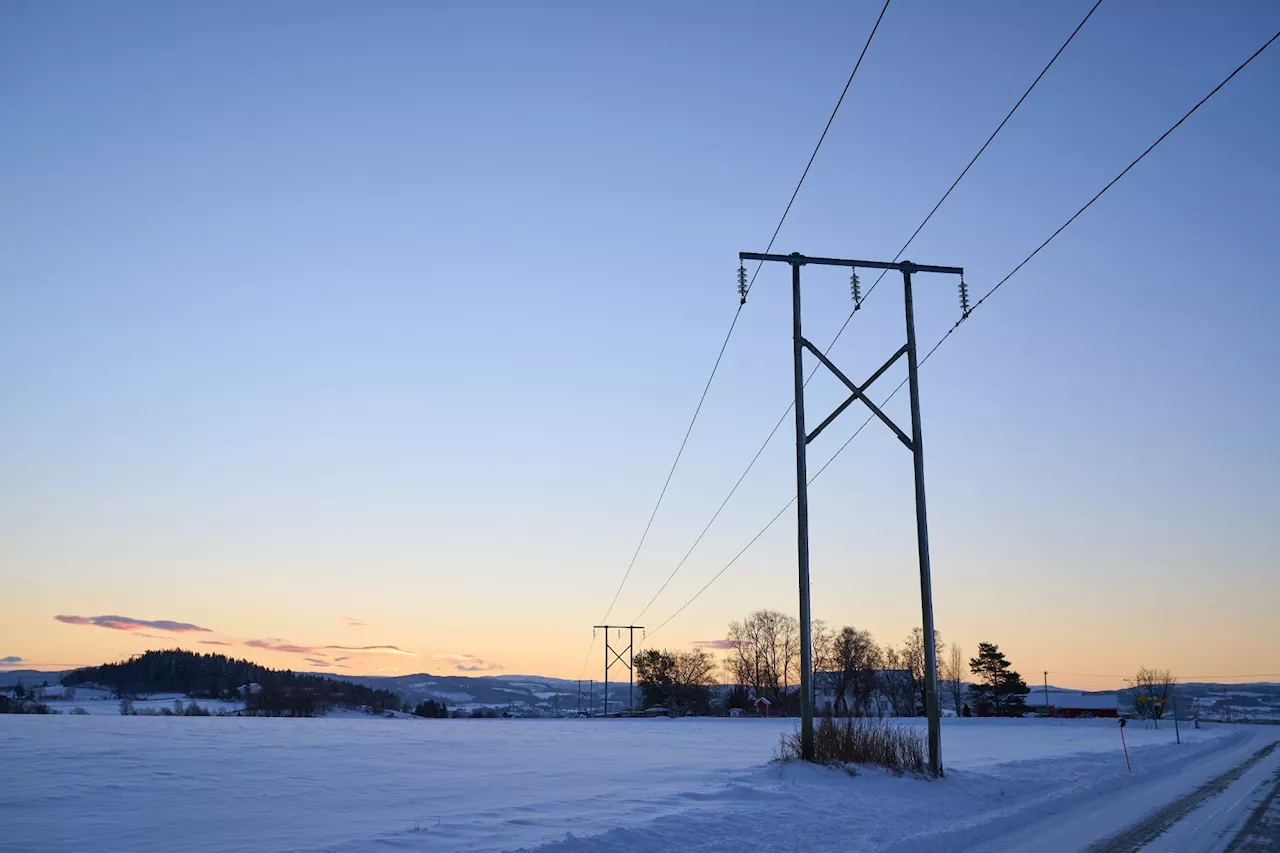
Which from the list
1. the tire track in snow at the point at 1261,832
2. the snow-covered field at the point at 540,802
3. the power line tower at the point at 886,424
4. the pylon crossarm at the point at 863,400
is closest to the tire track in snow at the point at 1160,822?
the snow-covered field at the point at 540,802

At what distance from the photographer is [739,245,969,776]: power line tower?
18062 mm

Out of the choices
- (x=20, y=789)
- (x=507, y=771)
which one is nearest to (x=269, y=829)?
(x=20, y=789)

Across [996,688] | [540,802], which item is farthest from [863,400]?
[996,688]

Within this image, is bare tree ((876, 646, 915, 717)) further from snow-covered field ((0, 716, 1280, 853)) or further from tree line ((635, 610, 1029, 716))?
snow-covered field ((0, 716, 1280, 853))

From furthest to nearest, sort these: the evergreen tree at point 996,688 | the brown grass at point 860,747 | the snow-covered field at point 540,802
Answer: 1. the evergreen tree at point 996,688
2. the brown grass at point 860,747
3. the snow-covered field at point 540,802

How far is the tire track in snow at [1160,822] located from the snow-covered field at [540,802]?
1.12 ft

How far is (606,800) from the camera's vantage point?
14.8 meters

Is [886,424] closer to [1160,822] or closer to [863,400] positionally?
[863,400]

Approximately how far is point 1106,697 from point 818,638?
4699 inches

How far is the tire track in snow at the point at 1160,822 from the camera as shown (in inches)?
453

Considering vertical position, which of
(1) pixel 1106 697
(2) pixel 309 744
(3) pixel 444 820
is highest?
(3) pixel 444 820

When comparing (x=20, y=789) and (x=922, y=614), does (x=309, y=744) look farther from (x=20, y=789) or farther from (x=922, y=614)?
(x=922, y=614)

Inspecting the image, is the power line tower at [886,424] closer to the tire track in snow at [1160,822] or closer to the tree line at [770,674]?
the tire track in snow at [1160,822]

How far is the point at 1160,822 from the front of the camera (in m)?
13.9
